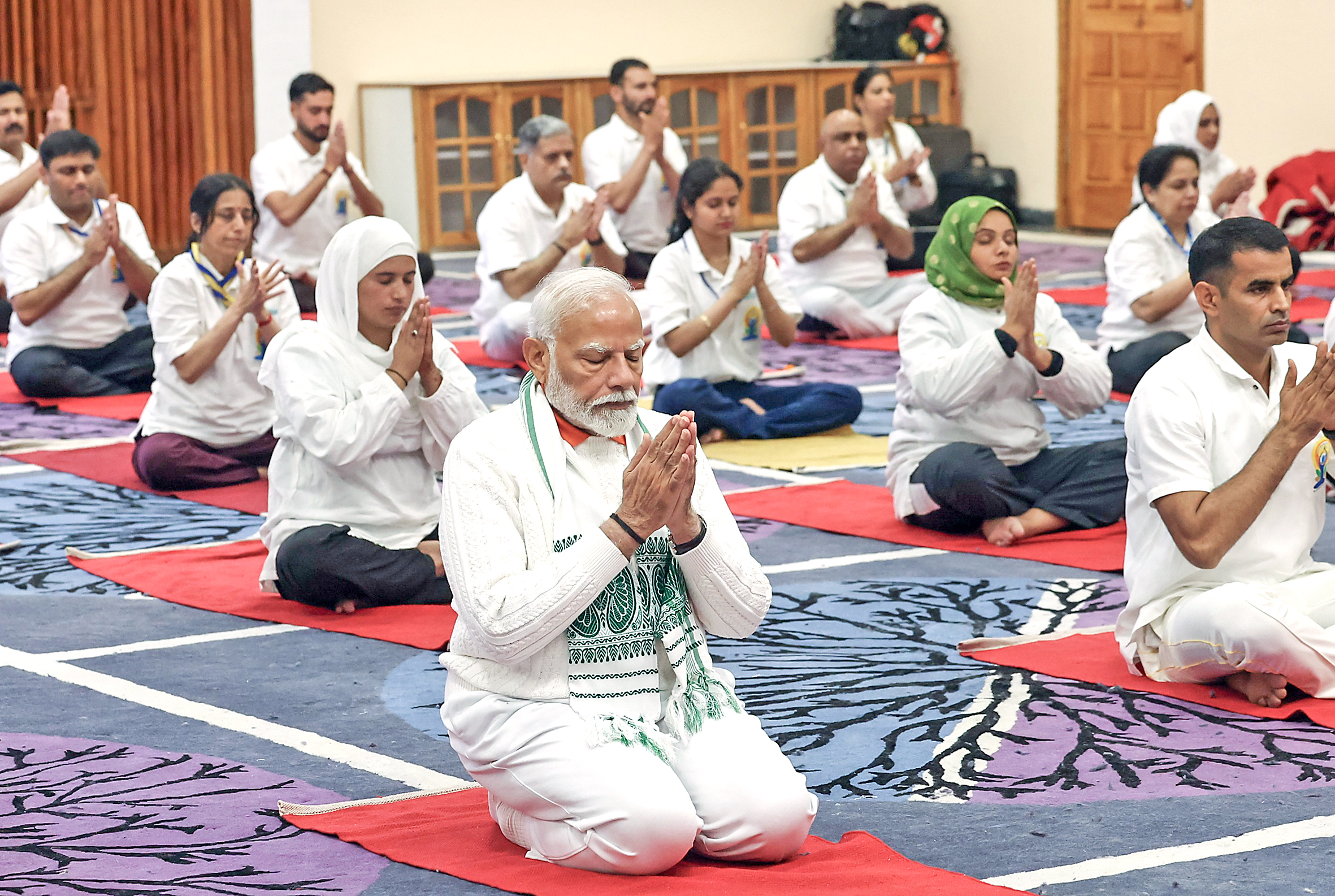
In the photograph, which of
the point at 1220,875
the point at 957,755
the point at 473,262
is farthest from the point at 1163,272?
the point at 473,262

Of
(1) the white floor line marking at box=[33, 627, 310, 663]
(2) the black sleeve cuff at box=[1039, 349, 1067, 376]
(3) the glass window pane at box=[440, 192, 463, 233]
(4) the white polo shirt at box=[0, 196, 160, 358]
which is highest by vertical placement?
(3) the glass window pane at box=[440, 192, 463, 233]

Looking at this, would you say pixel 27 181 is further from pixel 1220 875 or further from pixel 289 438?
pixel 1220 875

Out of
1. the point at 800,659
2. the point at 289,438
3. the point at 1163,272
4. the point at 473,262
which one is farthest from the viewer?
the point at 473,262

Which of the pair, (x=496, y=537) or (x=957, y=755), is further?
(x=957, y=755)

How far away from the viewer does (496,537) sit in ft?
8.77

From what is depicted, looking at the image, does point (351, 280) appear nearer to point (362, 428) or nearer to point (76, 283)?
point (362, 428)

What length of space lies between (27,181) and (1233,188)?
5054 mm

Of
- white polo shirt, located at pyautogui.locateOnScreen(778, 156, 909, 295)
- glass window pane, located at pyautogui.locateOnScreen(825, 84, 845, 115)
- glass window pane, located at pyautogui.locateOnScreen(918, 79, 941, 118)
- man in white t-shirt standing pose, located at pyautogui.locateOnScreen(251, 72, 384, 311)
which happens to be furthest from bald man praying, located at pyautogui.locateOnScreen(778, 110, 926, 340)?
glass window pane, located at pyautogui.locateOnScreen(918, 79, 941, 118)

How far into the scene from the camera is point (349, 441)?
13.9ft

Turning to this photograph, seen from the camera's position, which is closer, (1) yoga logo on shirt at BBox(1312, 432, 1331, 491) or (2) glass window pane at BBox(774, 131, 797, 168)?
(1) yoga logo on shirt at BBox(1312, 432, 1331, 491)

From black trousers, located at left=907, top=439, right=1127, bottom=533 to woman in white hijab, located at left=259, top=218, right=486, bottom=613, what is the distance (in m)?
1.19

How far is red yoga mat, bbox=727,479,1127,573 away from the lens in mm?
4691

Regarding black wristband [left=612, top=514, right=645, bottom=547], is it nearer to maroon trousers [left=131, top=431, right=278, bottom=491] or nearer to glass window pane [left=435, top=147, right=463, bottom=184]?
maroon trousers [left=131, top=431, right=278, bottom=491]

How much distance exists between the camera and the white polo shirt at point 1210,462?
3.48 metres
